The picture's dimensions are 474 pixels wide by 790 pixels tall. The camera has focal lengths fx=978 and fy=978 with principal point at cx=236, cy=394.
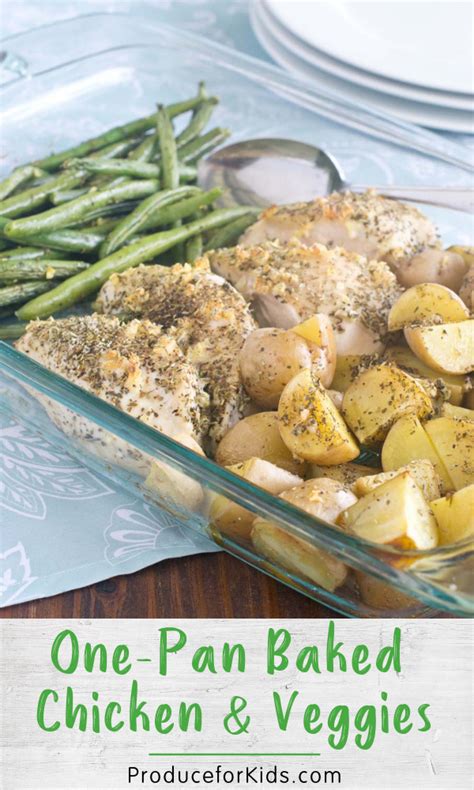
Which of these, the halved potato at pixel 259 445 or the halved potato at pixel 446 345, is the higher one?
the halved potato at pixel 446 345

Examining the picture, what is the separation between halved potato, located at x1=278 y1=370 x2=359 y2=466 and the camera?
2.04m

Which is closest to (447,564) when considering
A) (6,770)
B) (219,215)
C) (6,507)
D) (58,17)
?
(6,770)

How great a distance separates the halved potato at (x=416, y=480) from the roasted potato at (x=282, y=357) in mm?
368

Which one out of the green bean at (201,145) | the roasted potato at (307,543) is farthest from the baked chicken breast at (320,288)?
A: the green bean at (201,145)

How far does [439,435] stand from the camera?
2.08 m

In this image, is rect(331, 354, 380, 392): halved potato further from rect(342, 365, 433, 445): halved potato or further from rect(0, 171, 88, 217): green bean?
rect(0, 171, 88, 217): green bean

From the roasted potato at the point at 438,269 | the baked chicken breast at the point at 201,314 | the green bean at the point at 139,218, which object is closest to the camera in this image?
the baked chicken breast at the point at 201,314

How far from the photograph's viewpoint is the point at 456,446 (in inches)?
80.5

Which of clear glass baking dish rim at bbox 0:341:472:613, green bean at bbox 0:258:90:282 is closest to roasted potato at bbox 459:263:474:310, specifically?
clear glass baking dish rim at bbox 0:341:472:613

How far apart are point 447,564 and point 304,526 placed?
0.86 feet

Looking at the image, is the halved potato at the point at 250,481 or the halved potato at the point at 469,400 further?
the halved potato at the point at 469,400

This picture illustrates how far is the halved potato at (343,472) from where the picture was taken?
2.09m

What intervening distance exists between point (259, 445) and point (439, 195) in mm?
1333

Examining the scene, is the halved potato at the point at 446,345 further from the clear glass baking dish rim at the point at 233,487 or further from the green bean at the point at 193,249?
the green bean at the point at 193,249
